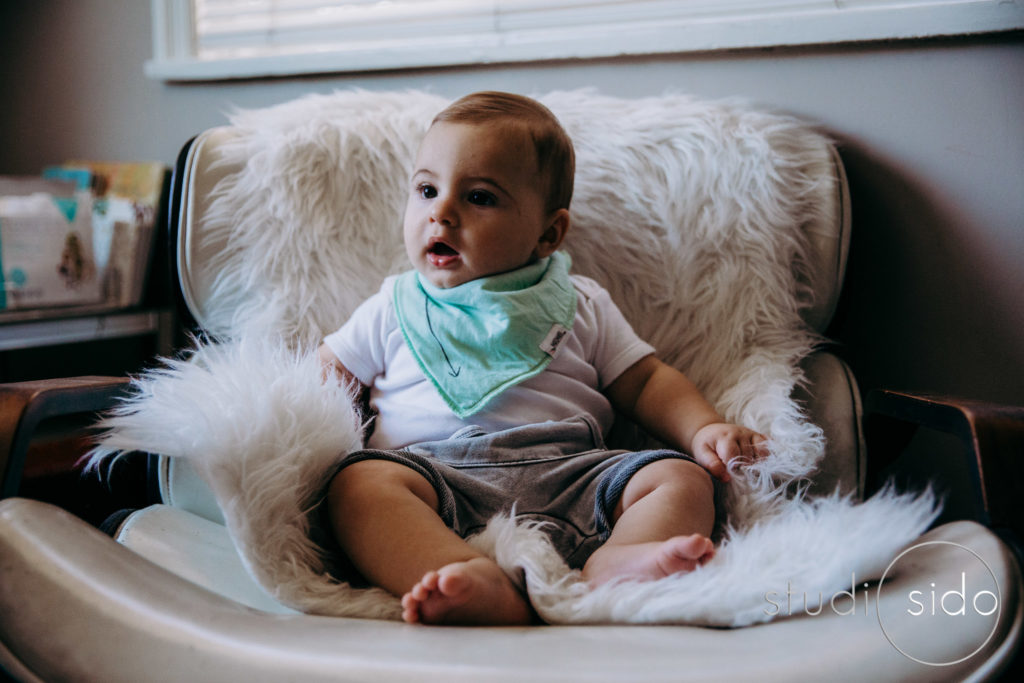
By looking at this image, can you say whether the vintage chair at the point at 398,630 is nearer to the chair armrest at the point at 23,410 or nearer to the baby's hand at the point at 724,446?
the chair armrest at the point at 23,410

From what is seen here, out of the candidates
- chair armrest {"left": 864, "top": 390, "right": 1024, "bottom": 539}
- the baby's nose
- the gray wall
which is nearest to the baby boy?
the baby's nose

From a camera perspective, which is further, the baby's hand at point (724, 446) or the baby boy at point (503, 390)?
the baby's hand at point (724, 446)

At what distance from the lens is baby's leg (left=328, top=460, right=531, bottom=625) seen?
24.1 inches

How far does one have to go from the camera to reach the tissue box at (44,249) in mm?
1300

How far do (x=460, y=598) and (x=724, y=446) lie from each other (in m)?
0.40

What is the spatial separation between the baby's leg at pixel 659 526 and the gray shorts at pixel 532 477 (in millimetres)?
24

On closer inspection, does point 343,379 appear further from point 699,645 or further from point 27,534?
point 699,645

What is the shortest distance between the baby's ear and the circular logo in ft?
1.96

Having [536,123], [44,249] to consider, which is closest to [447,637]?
[536,123]

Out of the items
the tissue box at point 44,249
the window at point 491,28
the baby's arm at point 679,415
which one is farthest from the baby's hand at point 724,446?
the tissue box at point 44,249

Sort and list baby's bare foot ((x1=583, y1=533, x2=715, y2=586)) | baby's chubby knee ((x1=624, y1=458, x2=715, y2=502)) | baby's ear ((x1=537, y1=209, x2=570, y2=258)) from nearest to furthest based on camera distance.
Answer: baby's bare foot ((x1=583, y1=533, x2=715, y2=586))
baby's chubby knee ((x1=624, y1=458, x2=715, y2=502))
baby's ear ((x1=537, y1=209, x2=570, y2=258))

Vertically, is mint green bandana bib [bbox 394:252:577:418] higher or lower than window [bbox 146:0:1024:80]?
lower

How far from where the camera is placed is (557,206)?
1.02 metres

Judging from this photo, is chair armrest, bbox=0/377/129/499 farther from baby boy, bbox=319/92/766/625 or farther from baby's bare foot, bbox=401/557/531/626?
baby's bare foot, bbox=401/557/531/626
